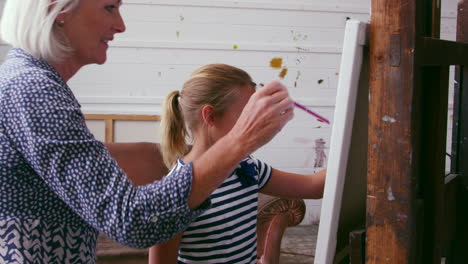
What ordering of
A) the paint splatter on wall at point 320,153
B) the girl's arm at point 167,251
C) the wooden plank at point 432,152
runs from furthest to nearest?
the paint splatter on wall at point 320,153, the girl's arm at point 167,251, the wooden plank at point 432,152

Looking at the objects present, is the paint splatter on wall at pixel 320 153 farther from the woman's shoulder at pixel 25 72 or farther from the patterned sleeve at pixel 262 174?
the woman's shoulder at pixel 25 72

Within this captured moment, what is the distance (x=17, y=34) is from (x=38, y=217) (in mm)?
331

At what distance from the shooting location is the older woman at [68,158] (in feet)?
2.44

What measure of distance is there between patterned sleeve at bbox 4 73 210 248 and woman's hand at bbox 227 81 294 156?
11 cm

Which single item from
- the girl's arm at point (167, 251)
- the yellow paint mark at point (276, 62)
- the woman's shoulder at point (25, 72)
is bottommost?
the girl's arm at point (167, 251)

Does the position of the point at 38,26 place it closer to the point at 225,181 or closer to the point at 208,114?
the point at 208,114

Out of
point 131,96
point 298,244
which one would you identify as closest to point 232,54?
point 131,96

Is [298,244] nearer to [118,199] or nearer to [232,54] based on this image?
[232,54]

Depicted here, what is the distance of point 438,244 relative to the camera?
1.03 m

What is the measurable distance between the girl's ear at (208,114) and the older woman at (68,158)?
388mm

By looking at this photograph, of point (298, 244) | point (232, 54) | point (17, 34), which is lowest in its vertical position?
point (298, 244)

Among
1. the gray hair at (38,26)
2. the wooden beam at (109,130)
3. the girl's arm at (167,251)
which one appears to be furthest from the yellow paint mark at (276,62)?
the gray hair at (38,26)

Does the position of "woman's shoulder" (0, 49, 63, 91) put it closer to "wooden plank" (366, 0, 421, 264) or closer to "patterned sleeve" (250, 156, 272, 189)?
"wooden plank" (366, 0, 421, 264)

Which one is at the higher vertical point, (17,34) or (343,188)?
(17,34)
